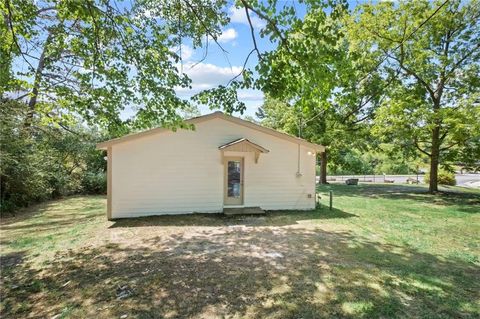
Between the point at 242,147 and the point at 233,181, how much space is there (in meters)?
1.35

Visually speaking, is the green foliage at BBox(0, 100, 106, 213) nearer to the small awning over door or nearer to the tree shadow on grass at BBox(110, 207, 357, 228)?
the tree shadow on grass at BBox(110, 207, 357, 228)

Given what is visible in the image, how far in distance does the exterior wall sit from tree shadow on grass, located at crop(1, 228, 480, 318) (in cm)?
309

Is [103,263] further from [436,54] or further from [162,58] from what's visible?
[436,54]

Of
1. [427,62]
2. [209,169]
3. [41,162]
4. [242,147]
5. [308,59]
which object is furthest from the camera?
[427,62]

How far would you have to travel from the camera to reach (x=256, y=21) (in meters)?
4.98

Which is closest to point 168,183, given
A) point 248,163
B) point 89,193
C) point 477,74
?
point 248,163

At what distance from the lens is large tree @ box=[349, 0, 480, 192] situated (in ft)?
46.5

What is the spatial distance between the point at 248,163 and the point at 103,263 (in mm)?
6022

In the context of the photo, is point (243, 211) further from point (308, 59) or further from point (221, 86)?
point (308, 59)

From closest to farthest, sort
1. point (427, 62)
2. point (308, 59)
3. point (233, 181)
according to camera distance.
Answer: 1. point (308, 59)
2. point (233, 181)
3. point (427, 62)

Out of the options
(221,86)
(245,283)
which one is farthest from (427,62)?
(245,283)

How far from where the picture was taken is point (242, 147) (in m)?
9.69

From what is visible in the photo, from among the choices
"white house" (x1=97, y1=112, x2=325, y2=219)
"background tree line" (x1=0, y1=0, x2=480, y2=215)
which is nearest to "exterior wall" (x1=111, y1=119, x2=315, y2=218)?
"white house" (x1=97, y1=112, x2=325, y2=219)

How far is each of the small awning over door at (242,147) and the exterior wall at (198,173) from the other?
0.34 metres
